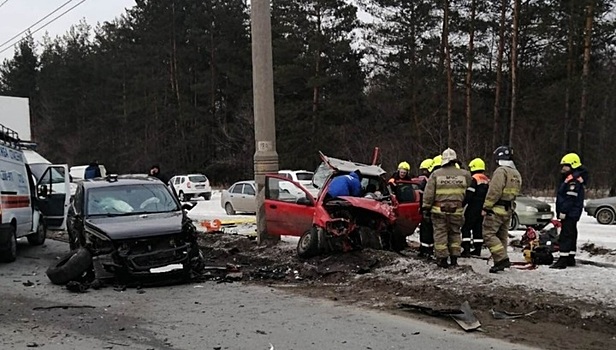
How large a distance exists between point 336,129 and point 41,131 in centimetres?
3888

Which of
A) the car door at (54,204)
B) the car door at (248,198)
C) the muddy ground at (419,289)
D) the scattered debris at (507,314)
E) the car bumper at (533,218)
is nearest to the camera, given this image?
the muddy ground at (419,289)

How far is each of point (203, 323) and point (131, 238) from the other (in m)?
2.62

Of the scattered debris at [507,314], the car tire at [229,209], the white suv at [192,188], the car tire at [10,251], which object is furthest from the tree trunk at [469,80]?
the scattered debris at [507,314]

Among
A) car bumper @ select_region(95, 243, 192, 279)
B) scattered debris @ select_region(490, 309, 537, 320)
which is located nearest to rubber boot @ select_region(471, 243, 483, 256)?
scattered debris @ select_region(490, 309, 537, 320)

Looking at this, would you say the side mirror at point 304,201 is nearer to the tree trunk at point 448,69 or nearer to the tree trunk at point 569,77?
the tree trunk at point 569,77

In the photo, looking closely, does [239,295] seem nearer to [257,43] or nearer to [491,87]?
[257,43]

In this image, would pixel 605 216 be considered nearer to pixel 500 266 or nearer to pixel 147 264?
pixel 500 266

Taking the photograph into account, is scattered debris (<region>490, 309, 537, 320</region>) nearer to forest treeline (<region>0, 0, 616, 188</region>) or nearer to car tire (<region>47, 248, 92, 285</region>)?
car tire (<region>47, 248, 92, 285</region>)

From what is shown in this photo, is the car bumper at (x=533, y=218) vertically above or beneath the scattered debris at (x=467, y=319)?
beneath

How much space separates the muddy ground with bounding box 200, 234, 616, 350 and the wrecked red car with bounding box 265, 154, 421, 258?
11.8 inches

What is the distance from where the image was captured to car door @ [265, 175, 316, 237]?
11.8m

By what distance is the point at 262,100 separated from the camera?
13672mm

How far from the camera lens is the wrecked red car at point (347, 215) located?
36.3 feet

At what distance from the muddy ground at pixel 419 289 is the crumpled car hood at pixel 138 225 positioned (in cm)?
110
